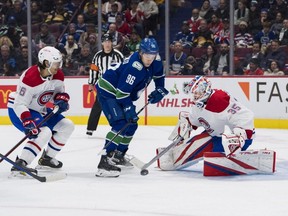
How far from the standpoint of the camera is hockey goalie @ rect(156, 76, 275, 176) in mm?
5281

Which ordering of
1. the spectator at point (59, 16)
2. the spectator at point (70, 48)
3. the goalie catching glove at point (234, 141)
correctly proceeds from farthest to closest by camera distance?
the spectator at point (59, 16) < the spectator at point (70, 48) < the goalie catching glove at point (234, 141)

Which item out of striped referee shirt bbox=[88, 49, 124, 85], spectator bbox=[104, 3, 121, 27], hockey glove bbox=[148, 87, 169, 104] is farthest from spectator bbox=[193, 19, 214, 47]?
hockey glove bbox=[148, 87, 169, 104]

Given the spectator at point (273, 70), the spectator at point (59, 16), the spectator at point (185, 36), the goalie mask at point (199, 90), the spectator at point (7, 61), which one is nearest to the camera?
the goalie mask at point (199, 90)

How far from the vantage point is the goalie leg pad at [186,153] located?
5.56 metres

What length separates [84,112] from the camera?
948 centimetres

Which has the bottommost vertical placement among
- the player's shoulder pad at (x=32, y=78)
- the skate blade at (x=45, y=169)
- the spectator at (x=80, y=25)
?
the skate blade at (x=45, y=169)

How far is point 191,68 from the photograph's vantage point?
9.70m

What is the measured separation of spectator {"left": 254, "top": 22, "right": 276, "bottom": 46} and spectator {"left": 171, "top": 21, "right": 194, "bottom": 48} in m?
0.89

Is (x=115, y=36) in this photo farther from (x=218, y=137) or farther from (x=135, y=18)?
(x=218, y=137)

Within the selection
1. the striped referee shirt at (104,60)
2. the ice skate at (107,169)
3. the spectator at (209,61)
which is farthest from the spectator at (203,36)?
the ice skate at (107,169)

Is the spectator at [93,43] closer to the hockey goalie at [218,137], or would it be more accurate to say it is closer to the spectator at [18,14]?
the spectator at [18,14]

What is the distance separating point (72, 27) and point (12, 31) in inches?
32.8

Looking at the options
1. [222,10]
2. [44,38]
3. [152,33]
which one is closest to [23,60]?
[44,38]

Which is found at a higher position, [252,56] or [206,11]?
[206,11]
